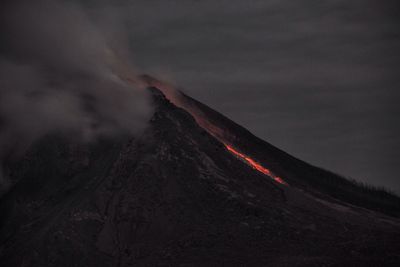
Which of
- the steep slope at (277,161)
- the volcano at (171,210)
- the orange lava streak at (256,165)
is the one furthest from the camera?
the steep slope at (277,161)

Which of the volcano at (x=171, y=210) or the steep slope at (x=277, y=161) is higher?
the steep slope at (x=277, y=161)

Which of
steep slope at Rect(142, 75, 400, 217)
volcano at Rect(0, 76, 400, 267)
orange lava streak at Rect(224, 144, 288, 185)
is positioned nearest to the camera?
volcano at Rect(0, 76, 400, 267)

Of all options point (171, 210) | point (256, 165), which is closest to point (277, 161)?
point (256, 165)

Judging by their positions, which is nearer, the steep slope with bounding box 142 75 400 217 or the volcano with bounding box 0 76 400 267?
the volcano with bounding box 0 76 400 267

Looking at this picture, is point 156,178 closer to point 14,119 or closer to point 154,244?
point 154,244

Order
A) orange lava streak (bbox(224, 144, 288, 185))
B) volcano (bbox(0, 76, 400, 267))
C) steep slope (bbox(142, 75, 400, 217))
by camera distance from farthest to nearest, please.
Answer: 1. steep slope (bbox(142, 75, 400, 217))
2. orange lava streak (bbox(224, 144, 288, 185))
3. volcano (bbox(0, 76, 400, 267))

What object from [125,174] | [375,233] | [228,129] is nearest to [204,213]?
[125,174]

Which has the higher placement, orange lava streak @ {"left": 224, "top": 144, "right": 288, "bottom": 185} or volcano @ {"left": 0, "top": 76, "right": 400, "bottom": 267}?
orange lava streak @ {"left": 224, "top": 144, "right": 288, "bottom": 185}

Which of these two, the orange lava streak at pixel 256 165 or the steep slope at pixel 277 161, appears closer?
the orange lava streak at pixel 256 165
